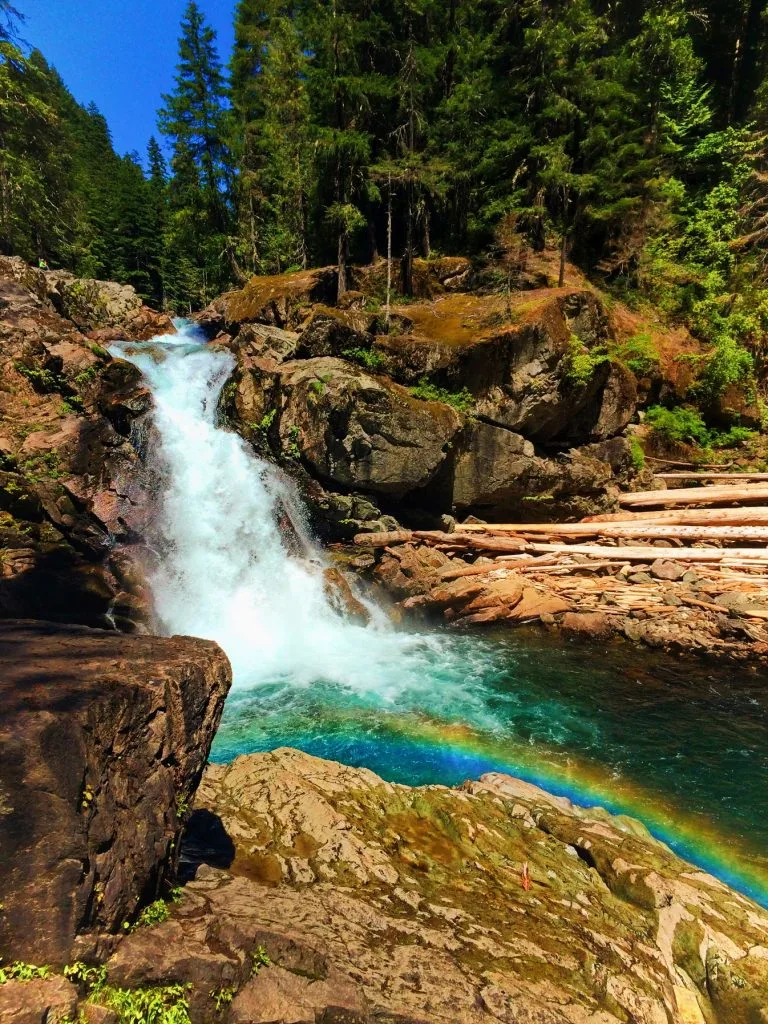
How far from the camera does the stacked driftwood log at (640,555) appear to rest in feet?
39.7

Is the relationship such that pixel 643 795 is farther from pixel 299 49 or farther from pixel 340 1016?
pixel 299 49

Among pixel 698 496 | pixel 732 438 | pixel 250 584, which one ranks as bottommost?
pixel 250 584

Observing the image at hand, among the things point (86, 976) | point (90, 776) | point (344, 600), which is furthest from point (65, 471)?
point (86, 976)

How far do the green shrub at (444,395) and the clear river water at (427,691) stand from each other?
17.6 feet

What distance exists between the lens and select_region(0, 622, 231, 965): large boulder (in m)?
2.36

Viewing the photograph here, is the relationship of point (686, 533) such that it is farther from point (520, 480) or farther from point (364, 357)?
point (364, 357)

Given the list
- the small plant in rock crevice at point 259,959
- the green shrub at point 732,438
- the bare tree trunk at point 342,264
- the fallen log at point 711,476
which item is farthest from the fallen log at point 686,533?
the small plant in rock crevice at point 259,959

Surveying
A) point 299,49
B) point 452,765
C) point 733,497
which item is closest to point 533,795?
point 452,765

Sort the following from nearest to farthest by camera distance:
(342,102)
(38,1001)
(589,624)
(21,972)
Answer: (38,1001) < (21,972) < (589,624) < (342,102)

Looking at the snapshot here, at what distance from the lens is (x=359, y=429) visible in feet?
47.0

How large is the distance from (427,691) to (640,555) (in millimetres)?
7942

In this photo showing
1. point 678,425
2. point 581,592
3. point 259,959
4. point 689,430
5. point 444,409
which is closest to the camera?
point 259,959

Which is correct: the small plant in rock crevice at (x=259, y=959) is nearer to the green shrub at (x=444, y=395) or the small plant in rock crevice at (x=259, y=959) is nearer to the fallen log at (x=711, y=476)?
the green shrub at (x=444, y=395)

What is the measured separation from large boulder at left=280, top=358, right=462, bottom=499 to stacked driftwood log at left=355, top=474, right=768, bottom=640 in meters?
2.02
